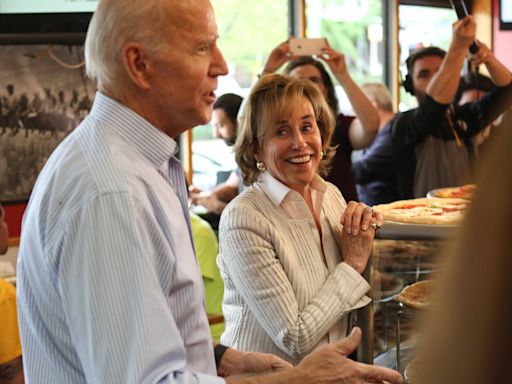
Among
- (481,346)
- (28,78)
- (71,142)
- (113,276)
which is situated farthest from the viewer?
(28,78)

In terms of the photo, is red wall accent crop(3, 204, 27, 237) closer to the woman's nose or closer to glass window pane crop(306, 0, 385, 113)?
the woman's nose

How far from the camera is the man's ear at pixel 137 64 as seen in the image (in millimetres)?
1409

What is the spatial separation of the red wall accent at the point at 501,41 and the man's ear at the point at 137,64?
967 centimetres

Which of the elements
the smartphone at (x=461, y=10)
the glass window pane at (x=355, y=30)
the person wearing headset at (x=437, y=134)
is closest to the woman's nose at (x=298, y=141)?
the person wearing headset at (x=437, y=134)

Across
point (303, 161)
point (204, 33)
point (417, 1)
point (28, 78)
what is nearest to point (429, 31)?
point (417, 1)

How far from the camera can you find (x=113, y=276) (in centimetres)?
126

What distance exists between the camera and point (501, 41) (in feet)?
34.6

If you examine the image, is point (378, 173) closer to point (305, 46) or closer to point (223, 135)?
point (305, 46)

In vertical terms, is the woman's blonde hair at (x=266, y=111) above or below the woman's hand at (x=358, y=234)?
above

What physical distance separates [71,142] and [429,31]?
944 cm

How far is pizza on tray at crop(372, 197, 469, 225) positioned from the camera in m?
2.37

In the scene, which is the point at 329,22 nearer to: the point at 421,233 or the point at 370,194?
the point at 370,194

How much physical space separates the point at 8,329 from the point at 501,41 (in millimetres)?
9153

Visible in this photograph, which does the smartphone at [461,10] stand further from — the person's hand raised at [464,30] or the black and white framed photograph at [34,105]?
the black and white framed photograph at [34,105]
